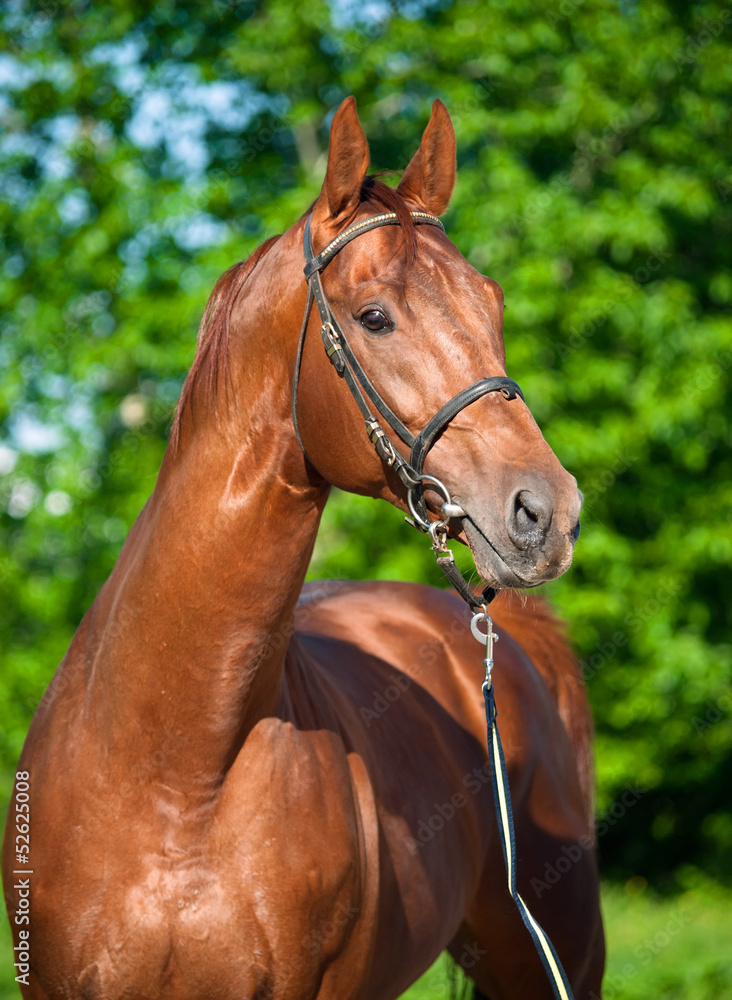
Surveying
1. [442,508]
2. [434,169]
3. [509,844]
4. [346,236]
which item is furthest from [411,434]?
[509,844]

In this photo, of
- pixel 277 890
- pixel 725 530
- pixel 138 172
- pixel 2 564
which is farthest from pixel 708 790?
pixel 277 890

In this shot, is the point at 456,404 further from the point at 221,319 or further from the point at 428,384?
the point at 221,319

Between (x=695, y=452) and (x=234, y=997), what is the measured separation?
6.40m

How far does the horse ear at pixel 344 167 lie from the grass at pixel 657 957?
13.6 feet

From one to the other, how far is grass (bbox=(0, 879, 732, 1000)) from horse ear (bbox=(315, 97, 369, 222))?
4.15 m

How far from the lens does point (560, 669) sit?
4141 millimetres

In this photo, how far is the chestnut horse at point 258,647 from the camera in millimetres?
1974

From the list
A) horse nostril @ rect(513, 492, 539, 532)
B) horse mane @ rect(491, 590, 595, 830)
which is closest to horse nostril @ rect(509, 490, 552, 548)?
horse nostril @ rect(513, 492, 539, 532)

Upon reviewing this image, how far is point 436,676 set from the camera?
3449 millimetres

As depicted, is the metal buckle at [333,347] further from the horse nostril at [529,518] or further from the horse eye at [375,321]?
the horse nostril at [529,518]

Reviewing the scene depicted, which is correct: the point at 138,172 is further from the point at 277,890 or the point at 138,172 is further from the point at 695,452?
the point at 277,890

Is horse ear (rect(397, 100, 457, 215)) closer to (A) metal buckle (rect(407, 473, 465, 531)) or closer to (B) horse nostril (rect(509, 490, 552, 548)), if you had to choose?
(A) metal buckle (rect(407, 473, 465, 531))

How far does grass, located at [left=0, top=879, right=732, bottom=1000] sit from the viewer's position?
215 inches

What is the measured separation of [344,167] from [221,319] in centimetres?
47
